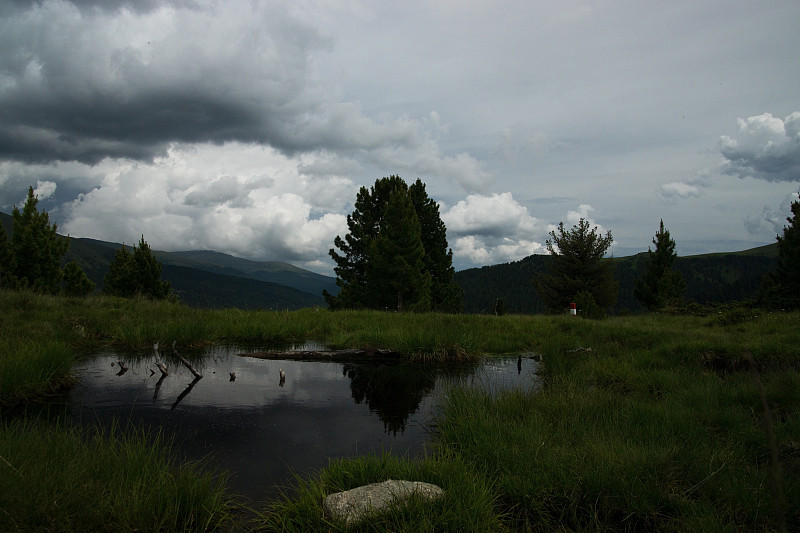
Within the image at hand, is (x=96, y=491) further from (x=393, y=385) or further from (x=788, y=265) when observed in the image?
(x=788, y=265)

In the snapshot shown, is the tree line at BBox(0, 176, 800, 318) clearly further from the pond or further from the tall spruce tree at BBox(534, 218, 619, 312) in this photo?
the pond

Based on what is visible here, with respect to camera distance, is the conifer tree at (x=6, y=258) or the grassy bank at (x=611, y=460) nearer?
the grassy bank at (x=611, y=460)

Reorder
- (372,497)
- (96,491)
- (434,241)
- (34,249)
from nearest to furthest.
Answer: (96,491) < (372,497) < (34,249) < (434,241)

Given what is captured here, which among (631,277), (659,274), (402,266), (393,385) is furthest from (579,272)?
(631,277)

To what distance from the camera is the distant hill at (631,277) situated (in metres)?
142

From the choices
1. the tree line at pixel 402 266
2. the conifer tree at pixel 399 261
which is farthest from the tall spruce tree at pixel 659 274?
the conifer tree at pixel 399 261

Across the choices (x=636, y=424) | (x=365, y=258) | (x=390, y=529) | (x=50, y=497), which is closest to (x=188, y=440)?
(x=50, y=497)

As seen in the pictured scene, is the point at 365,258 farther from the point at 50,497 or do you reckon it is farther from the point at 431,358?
the point at 50,497

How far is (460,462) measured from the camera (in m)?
4.82

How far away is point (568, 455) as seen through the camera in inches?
201

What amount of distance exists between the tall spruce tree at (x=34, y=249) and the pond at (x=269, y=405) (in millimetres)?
23453

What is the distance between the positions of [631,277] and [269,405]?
526 ft

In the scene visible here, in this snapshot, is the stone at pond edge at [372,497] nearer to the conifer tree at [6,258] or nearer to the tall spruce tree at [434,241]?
the conifer tree at [6,258]

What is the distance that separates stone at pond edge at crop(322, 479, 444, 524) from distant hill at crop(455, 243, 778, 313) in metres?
137
